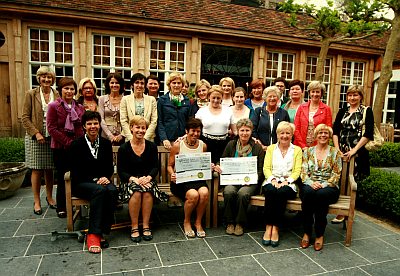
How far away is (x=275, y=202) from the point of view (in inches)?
151

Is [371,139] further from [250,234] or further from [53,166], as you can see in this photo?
[53,166]

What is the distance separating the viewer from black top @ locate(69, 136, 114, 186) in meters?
3.85

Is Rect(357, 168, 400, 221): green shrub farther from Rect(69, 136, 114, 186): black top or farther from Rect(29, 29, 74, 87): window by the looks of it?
Rect(29, 29, 74, 87): window

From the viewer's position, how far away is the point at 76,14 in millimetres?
10008

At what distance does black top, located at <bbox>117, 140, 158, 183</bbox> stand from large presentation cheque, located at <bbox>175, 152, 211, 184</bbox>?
34 cm

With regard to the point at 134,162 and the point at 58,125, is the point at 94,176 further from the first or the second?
the point at 58,125

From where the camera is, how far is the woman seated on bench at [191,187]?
3.97 m

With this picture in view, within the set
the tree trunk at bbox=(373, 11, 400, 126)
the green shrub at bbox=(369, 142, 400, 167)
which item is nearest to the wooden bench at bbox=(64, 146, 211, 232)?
the green shrub at bbox=(369, 142, 400, 167)

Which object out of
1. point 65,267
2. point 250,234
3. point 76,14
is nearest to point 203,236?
point 250,234

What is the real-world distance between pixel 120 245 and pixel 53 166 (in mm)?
1693

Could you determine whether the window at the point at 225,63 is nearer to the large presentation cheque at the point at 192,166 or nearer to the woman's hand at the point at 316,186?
the large presentation cheque at the point at 192,166

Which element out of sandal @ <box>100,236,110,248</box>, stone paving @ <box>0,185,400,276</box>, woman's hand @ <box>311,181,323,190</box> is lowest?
stone paving @ <box>0,185,400,276</box>

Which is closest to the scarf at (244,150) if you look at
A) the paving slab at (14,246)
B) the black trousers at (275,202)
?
the black trousers at (275,202)

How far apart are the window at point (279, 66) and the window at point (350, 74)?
9.90 ft
